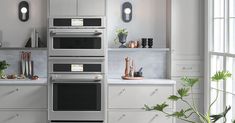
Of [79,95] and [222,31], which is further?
[79,95]

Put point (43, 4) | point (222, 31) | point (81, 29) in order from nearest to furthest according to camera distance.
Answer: point (222, 31)
point (81, 29)
point (43, 4)

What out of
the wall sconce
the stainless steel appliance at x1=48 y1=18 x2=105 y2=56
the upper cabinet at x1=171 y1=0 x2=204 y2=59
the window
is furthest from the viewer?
the wall sconce

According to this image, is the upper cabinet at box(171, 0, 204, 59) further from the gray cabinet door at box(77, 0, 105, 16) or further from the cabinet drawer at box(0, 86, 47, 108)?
the cabinet drawer at box(0, 86, 47, 108)

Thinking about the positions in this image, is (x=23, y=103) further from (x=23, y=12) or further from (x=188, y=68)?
(x=188, y=68)

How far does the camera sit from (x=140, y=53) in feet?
22.1

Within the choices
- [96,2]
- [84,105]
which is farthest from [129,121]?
[96,2]

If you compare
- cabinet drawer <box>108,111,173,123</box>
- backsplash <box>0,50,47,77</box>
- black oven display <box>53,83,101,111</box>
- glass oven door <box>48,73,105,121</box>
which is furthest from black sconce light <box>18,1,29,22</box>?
cabinet drawer <box>108,111,173,123</box>

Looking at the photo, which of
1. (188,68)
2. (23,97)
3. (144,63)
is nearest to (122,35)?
(144,63)

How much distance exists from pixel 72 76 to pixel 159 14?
1454 millimetres

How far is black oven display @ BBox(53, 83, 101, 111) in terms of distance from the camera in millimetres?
6113

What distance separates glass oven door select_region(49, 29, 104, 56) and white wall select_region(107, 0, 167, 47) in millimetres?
617

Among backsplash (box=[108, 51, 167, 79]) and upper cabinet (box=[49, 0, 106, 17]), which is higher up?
upper cabinet (box=[49, 0, 106, 17])

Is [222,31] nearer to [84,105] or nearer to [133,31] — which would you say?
[133,31]

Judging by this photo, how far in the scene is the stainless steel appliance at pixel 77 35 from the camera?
6.06m
